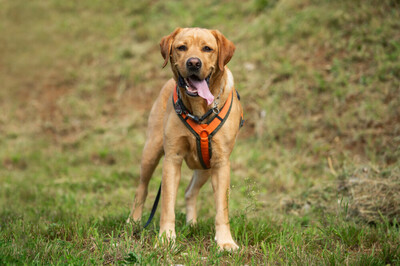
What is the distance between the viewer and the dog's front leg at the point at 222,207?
13.1ft

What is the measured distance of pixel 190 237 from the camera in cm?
433

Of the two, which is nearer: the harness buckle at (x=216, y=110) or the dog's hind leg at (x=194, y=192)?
the harness buckle at (x=216, y=110)

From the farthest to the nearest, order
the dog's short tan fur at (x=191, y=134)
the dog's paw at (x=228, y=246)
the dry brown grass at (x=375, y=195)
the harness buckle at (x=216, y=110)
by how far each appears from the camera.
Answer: the dry brown grass at (x=375, y=195) < the harness buckle at (x=216, y=110) < the dog's short tan fur at (x=191, y=134) < the dog's paw at (x=228, y=246)

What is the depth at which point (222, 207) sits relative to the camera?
414 cm

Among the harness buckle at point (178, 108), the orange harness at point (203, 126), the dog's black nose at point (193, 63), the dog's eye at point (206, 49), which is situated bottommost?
the orange harness at point (203, 126)

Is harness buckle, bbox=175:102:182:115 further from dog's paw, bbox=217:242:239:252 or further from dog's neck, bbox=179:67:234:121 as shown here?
dog's paw, bbox=217:242:239:252

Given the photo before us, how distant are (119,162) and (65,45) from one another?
8.42 m

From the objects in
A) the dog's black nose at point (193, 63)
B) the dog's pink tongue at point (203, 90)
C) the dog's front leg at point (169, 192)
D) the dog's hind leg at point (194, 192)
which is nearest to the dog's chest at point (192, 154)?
the dog's front leg at point (169, 192)

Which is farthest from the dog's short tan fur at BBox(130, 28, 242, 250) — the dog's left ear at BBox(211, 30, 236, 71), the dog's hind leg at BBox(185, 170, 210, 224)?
the dog's hind leg at BBox(185, 170, 210, 224)

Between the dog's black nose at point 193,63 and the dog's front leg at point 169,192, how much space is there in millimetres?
943

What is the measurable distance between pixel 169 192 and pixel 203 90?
1.09 m

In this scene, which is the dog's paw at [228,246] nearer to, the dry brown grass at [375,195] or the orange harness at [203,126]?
the orange harness at [203,126]

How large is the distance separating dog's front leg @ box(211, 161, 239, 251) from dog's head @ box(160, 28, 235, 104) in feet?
2.59

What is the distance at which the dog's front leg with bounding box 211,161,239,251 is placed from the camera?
398 centimetres
